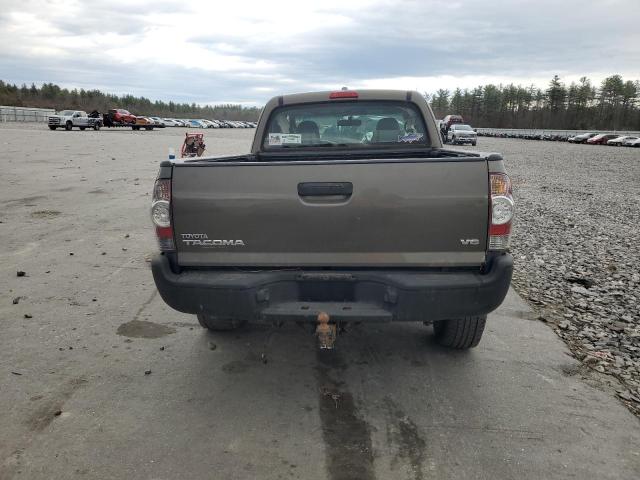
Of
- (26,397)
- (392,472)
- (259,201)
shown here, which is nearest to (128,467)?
(26,397)

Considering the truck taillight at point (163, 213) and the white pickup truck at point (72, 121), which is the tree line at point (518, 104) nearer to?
the white pickup truck at point (72, 121)

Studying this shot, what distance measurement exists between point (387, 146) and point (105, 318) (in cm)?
310

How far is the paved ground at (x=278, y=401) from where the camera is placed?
8.67ft

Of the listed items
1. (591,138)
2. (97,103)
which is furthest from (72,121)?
(97,103)

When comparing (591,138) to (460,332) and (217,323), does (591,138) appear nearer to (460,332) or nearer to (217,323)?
(460,332)

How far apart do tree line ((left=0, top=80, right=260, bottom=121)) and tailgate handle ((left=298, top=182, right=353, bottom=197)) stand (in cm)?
10274

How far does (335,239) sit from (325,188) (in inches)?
12.5

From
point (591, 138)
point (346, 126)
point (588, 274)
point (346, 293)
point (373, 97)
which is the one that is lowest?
point (588, 274)

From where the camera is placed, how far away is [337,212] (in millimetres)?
2984

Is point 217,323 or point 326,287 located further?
point 217,323

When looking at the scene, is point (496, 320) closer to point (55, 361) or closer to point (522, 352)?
point (522, 352)

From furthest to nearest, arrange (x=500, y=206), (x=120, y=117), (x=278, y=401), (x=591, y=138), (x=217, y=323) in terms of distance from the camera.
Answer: (x=591, y=138) → (x=120, y=117) → (x=217, y=323) → (x=278, y=401) → (x=500, y=206)

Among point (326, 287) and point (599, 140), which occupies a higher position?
point (599, 140)

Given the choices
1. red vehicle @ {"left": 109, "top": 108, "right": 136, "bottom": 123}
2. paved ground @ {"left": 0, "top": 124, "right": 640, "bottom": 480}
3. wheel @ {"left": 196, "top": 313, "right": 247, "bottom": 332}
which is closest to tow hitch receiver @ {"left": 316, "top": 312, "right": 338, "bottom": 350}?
paved ground @ {"left": 0, "top": 124, "right": 640, "bottom": 480}
